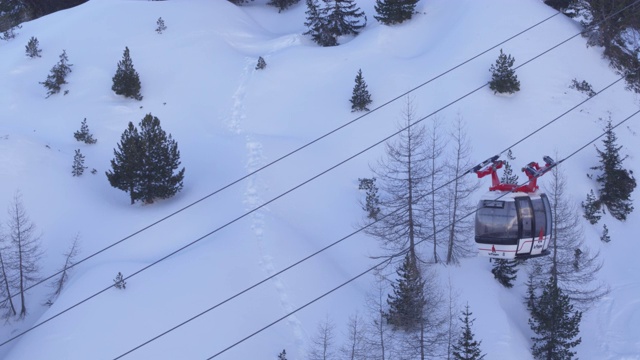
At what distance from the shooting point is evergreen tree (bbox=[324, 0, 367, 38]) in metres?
45.3

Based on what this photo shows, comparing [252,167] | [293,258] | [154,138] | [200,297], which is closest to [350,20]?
[252,167]

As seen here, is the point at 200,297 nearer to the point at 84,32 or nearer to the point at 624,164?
the point at 624,164

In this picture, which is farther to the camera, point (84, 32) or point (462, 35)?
point (84, 32)

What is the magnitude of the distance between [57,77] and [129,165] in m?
15.9

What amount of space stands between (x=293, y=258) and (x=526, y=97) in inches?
782

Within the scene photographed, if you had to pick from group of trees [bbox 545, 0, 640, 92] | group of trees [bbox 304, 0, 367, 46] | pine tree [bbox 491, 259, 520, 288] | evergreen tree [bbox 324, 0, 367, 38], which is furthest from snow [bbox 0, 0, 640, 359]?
evergreen tree [bbox 324, 0, 367, 38]

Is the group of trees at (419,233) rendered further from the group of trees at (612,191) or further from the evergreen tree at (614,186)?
the evergreen tree at (614,186)

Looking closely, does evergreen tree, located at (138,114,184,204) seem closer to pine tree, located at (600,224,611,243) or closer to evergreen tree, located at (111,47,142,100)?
evergreen tree, located at (111,47,142,100)

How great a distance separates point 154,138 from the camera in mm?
29328

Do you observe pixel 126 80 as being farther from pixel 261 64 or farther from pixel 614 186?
pixel 614 186

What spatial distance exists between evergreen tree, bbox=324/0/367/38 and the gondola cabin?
30884mm

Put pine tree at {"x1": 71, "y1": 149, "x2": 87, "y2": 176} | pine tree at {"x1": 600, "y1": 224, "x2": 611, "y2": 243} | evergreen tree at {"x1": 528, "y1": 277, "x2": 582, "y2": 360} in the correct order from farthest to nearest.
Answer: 1. pine tree at {"x1": 71, "y1": 149, "x2": 87, "y2": 176}
2. pine tree at {"x1": 600, "y1": 224, "x2": 611, "y2": 243}
3. evergreen tree at {"x1": 528, "y1": 277, "x2": 582, "y2": 360}

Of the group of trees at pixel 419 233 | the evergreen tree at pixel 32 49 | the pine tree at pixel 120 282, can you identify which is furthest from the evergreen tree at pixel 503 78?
the evergreen tree at pixel 32 49

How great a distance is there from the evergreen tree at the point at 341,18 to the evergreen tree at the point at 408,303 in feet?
93.2
